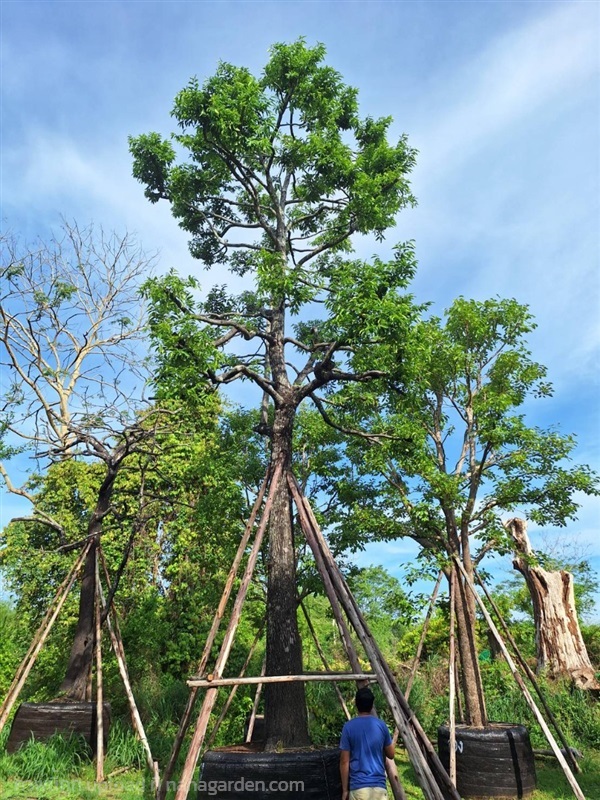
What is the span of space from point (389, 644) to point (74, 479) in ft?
45.4

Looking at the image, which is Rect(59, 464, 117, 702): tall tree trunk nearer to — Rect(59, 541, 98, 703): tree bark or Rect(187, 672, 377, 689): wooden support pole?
Rect(59, 541, 98, 703): tree bark

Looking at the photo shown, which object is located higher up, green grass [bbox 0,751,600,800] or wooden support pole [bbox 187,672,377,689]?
wooden support pole [bbox 187,672,377,689]

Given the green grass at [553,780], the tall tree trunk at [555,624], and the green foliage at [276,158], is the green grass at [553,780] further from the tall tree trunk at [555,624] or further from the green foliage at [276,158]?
the green foliage at [276,158]

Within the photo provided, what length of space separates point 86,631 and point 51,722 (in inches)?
58.9

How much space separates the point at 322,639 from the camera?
17.2 m

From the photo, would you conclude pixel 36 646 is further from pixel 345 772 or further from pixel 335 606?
pixel 345 772

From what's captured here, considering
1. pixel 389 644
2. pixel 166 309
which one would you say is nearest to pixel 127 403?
pixel 166 309

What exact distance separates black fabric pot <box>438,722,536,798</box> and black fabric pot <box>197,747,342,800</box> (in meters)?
3.55

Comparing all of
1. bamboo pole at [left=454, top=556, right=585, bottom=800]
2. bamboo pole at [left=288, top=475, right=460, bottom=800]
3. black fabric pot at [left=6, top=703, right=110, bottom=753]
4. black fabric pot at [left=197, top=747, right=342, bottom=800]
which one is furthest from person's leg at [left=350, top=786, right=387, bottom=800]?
black fabric pot at [left=6, top=703, right=110, bottom=753]

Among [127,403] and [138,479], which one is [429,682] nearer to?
[138,479]

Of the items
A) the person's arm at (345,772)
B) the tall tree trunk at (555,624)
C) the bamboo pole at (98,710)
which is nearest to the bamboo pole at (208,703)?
the person's arm at (345,772)

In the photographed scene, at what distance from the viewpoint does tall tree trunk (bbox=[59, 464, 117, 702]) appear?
916cm

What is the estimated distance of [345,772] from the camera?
4.71 metres

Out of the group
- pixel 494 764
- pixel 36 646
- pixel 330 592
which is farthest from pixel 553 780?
pixel 36 646
